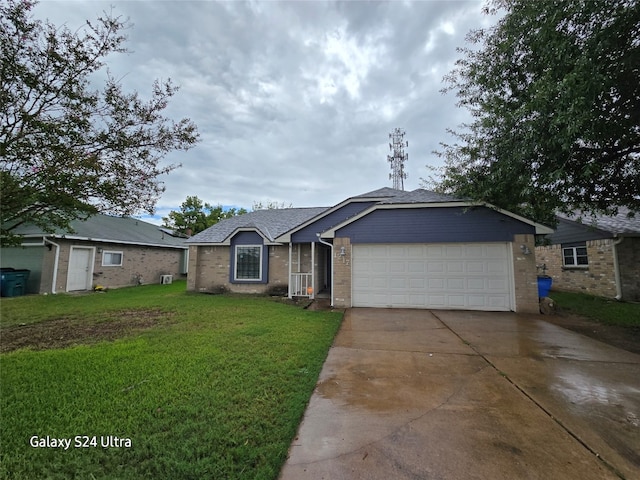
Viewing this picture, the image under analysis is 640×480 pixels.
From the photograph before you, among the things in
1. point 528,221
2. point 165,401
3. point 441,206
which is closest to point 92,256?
point 165,401

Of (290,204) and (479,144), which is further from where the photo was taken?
Answer: (290,204)

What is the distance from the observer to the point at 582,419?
270 centimetres

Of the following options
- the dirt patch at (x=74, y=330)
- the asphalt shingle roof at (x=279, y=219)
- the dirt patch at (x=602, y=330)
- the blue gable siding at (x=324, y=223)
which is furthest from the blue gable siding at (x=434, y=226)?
the dirt patch at (x=74, y=330)

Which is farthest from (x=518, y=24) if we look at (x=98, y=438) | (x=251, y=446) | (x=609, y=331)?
(x=98, y=438)

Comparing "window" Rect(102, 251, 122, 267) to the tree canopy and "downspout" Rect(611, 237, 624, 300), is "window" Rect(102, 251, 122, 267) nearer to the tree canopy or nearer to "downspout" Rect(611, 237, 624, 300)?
the tree canopy

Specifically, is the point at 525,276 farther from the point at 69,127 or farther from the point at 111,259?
the point at 111,259

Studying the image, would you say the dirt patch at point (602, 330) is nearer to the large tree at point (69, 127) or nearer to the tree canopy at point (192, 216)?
the large tree at point (69, 127)

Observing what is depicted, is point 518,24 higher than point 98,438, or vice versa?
point 518,24

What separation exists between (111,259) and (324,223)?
1283cm

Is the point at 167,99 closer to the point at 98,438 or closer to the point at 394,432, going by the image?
the point at 98,438

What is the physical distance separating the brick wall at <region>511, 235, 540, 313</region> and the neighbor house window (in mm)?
6269

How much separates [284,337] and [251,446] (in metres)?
3.28

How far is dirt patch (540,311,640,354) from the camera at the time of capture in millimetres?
5375

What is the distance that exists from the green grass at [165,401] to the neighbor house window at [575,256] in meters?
13.1
